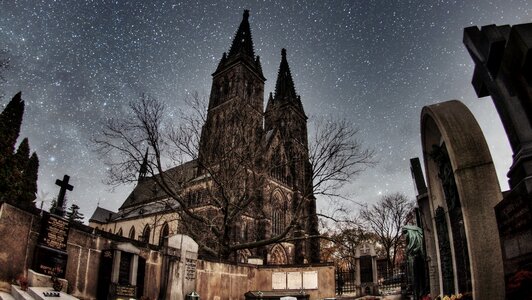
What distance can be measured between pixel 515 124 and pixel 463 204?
3.83 feet

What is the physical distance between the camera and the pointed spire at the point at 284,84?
48800 mm

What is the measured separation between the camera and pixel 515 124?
3039mm

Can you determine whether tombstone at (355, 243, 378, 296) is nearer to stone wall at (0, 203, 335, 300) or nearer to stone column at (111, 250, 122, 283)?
stone wall at (0, 203, 335, 300)

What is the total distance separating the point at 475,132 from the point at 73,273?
27.7 feet

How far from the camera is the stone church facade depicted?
57.4ft

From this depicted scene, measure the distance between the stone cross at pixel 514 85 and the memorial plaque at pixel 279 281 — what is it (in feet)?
42.1

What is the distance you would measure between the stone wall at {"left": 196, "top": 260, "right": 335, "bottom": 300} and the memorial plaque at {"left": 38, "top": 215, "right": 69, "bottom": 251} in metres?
5.43

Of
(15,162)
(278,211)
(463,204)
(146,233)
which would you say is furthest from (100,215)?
(463,204)

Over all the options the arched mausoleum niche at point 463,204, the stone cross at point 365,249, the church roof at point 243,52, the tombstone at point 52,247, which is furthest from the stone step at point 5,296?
the church roof at point 243,52

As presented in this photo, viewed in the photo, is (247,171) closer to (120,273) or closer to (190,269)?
(190,269)

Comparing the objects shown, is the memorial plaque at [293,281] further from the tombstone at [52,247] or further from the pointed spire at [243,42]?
the pointed spire at [243,42]

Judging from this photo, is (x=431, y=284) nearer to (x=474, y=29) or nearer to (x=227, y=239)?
(x=474, y=29)

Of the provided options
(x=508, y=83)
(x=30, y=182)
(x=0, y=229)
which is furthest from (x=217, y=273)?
(x=30, y=182)

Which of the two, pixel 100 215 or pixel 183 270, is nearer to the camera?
pixel 183 270
